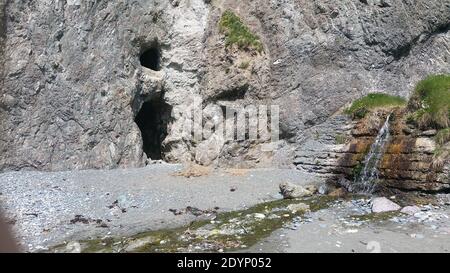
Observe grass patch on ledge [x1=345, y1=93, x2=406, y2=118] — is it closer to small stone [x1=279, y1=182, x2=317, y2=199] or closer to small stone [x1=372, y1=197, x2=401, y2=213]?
small stone [x1=279, y1=182, x2=317, y2=199]

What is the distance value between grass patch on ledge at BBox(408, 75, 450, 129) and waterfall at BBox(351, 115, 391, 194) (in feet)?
5.12

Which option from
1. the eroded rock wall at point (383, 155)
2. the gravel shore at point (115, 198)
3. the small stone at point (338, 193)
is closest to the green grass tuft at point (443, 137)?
the eroded rock wall at point (383, 155)

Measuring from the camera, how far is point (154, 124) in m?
29.8

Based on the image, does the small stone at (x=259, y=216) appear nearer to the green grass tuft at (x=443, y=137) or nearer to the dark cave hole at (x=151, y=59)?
the green grass tuft at (x=443, y=137)

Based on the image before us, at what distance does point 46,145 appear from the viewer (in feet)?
69.8

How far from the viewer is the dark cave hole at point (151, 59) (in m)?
28.5

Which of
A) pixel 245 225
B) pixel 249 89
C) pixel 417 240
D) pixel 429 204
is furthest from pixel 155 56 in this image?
pixel 417 240

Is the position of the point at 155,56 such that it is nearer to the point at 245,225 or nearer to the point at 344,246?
the point at 245,225

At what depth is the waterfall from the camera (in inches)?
715

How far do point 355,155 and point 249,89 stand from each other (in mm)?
8578

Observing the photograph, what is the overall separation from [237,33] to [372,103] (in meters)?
9.57

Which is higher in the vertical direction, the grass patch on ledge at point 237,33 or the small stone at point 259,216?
the grass patch on ledge at point 237,33

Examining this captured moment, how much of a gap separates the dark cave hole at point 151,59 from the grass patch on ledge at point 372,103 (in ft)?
42.5
